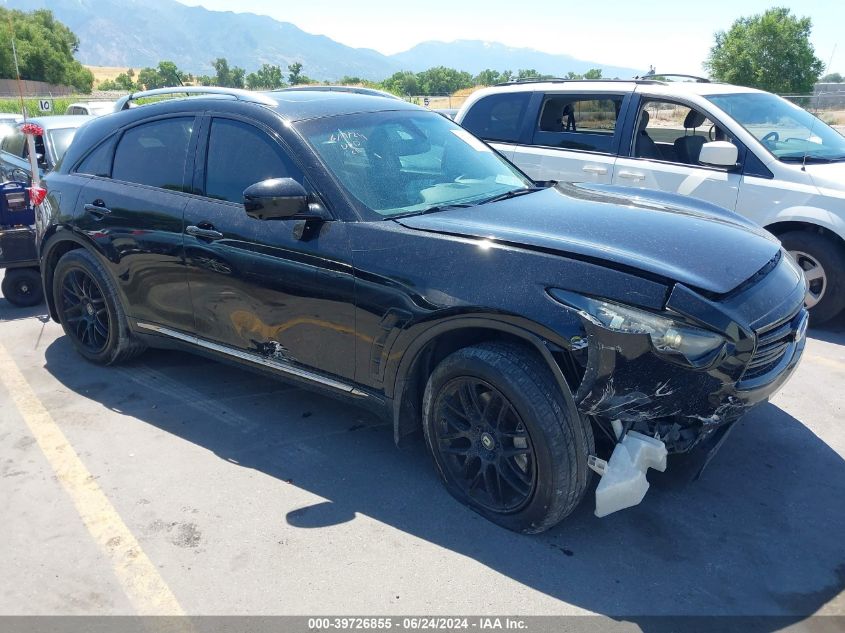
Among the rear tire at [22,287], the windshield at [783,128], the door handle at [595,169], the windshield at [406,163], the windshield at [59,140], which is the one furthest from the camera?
the windshield at [59,140]

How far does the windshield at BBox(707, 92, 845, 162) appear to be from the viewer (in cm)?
579

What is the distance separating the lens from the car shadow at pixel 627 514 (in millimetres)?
2695

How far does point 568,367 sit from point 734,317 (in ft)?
2.11

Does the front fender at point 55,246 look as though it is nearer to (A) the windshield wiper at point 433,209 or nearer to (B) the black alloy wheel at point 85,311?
(B) the black alloy wheel at point 85,311

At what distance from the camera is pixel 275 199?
3.24 meters

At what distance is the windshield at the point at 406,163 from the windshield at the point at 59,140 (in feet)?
22.3

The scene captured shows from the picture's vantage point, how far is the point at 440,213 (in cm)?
340

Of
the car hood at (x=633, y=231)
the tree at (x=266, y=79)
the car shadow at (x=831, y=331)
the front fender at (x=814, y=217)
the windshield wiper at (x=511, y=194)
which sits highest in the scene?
the tree at (x=266, y=79)

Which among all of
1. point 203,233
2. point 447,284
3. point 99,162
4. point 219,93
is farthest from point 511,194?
point 99,162

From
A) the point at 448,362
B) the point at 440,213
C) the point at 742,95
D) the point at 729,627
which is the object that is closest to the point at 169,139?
the point at 440,213

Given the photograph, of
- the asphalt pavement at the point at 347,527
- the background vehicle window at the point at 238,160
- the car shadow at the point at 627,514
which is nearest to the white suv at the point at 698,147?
the asphalt pavement at the point at 347,527

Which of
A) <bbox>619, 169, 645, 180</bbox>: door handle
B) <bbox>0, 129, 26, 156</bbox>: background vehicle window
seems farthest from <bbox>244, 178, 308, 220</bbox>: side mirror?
<bbox>0, 129, 26, 156</bbox>: background vehicle window

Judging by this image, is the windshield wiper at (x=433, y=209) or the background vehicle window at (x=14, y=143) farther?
the background vehicle window at (x=14, y=143)

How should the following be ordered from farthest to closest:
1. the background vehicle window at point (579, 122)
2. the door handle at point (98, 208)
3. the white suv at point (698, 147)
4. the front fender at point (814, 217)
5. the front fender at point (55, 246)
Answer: the background vehicle window at point (579, 122)
the white suv at point (698, 147)
the front fender at point (814, 217)
the front fender at point (55, 246)
the door handle at point (98, 208)
